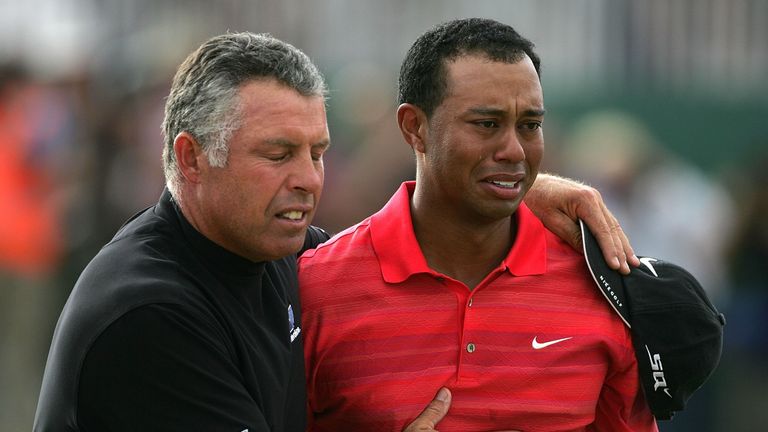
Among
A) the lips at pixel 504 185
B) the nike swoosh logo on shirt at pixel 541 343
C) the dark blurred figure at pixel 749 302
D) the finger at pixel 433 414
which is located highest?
the lips at pixel 504 185

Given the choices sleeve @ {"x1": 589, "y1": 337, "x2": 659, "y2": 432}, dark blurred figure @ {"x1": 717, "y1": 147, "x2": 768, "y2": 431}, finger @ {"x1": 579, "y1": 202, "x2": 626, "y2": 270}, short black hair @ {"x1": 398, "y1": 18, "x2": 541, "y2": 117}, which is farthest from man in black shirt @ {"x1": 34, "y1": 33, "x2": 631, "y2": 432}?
dark blurred figure @ {"x1": 717, "y1": 147, "x2": 768, "y2": 431}

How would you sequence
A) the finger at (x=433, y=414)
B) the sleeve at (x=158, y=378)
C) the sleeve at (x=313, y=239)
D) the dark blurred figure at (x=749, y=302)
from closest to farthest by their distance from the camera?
the sleeve at (x=158, y=378), the finger at (x=433, y=414), the sleeve at (x=313, y=239), the dark blurred figure at (x=749, y=302)

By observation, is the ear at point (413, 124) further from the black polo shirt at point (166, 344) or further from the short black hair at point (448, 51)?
the black polo shirt at point (166, 344)

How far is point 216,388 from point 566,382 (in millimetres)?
1155

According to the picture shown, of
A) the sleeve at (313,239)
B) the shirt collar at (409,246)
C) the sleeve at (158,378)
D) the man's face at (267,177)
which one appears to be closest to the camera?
the sleeve at (158,378)

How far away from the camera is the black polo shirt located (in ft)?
11.9

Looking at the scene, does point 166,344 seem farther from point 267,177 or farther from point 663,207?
point 663,207

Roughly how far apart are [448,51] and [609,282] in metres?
0.88

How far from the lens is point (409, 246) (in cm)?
438

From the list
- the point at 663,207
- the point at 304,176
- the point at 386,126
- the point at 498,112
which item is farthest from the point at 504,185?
the point at 663,207

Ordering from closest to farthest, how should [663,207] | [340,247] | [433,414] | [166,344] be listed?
[166,344] → [433,414] → [340,247] → [663,207]

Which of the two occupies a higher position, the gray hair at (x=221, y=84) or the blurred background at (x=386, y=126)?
the gray hair at (x=221, y=84)

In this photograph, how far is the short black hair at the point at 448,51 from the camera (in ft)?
14.1

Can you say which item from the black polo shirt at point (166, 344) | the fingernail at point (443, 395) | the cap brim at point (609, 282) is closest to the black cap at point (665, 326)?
the cap brim at point (609, 282)
